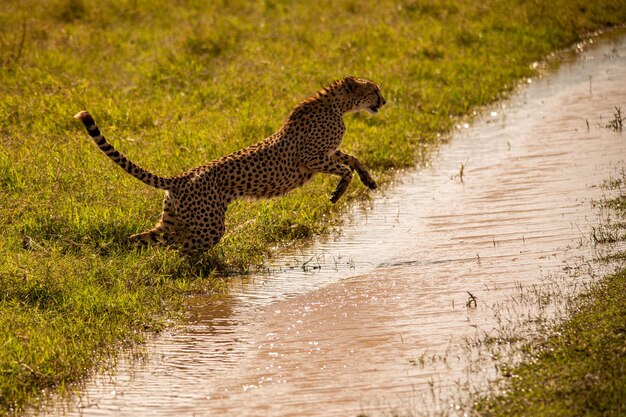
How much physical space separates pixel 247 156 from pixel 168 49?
7.10m

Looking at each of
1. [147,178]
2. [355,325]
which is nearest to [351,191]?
[147,178]

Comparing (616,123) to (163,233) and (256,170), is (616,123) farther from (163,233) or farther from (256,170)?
(163,233)

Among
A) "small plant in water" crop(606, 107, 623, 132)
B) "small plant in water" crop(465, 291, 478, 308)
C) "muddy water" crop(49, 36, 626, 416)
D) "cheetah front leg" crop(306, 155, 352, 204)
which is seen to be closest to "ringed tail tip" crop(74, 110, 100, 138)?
"muddy water" crop(49, 36, 626, 416)

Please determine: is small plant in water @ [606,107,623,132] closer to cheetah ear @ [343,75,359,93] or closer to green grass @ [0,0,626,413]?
green grass @ [0,0,626,413]

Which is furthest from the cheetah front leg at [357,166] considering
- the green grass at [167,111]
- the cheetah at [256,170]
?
the green grass at [167,111]

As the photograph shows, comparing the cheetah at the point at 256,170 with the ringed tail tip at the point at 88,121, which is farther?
the cheetah at the point at 256,170

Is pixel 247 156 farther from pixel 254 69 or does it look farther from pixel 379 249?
pixel 254 69

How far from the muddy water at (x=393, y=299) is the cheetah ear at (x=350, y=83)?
1078 millimetres

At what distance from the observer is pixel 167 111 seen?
1308 centimetres

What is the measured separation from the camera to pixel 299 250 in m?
9.30

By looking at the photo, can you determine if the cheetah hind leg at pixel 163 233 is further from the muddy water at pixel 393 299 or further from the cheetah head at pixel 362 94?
the cheetah head at pixel 362 94

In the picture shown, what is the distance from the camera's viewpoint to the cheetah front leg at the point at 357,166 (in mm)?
9922

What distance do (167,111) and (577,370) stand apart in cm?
808

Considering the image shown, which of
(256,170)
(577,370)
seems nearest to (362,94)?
(256,170)
